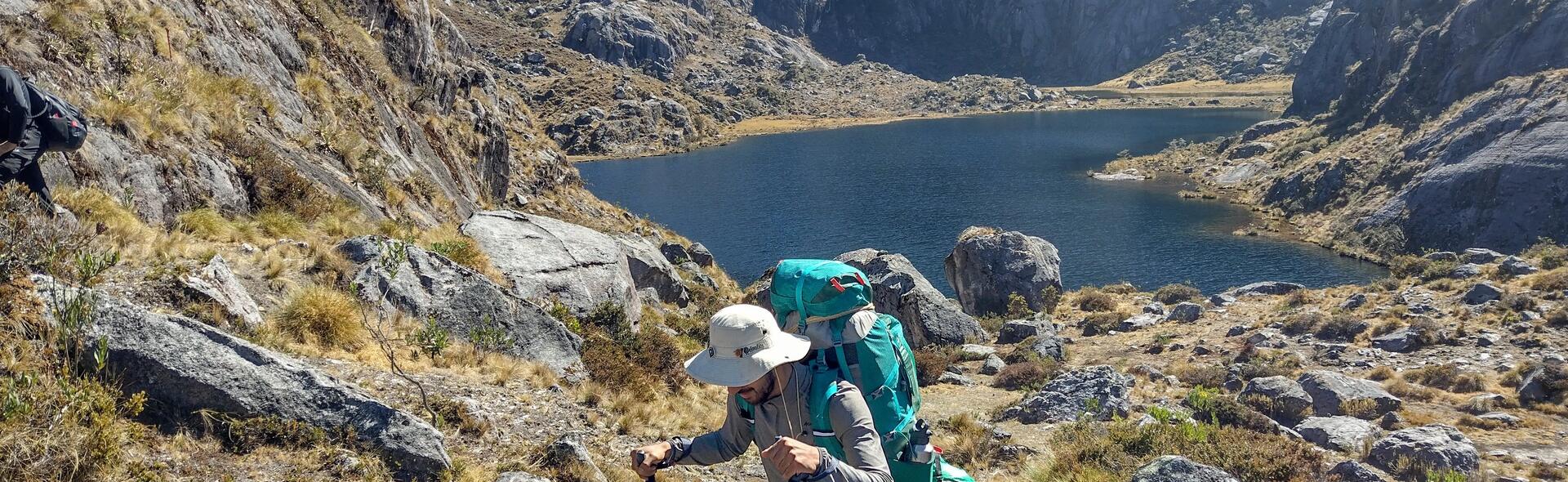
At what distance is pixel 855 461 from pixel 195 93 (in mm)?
14024

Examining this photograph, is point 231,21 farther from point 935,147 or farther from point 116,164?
point 935,147

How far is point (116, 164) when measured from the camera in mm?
10328

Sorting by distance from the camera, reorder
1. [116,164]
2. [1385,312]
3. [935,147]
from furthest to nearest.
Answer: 1. [935,147]
2. [1385,312]
3. [116,164]

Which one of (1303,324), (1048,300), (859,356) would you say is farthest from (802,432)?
(1048,300)

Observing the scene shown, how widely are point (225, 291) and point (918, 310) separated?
2567 centimetres

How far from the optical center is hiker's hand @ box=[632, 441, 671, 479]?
15.6ft

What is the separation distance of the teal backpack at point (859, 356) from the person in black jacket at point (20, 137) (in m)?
6.99

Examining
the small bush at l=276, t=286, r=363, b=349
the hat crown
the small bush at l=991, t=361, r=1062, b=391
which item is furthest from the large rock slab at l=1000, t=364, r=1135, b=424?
the hat crown

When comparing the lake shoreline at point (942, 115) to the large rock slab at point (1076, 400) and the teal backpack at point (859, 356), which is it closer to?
the large rock slab at point (1076, 400)

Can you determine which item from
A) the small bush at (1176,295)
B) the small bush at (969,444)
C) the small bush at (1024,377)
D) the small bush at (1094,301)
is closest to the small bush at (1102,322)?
the small bush at (1094,301)

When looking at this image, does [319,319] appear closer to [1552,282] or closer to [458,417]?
[458,417]

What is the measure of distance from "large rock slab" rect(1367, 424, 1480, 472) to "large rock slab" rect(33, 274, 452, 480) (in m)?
15.9

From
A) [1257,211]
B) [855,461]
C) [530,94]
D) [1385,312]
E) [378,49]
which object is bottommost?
[530,94]

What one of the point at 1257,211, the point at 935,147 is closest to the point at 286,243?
the point at 1257,211
